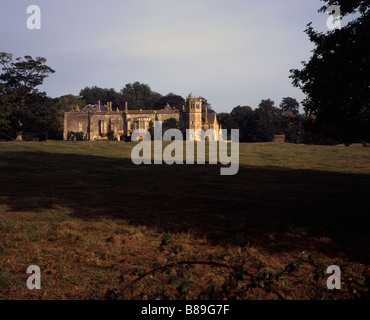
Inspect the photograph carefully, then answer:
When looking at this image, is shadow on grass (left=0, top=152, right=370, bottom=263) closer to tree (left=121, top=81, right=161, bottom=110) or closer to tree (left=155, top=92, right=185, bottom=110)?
tree (left=155, top=92, right=185, bottom=110)

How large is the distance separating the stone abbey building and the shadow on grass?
71119 mm

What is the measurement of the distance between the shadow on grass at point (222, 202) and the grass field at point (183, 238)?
1.7 inches

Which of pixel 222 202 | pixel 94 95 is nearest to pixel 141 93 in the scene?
pixel 94 95

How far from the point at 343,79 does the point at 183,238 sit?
5.48m

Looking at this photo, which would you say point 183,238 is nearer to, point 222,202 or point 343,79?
point 222,202

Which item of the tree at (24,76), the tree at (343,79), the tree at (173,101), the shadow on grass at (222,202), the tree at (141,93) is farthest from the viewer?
the tree at (141,93)

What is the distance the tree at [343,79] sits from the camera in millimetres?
8391

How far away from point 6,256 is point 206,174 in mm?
14058

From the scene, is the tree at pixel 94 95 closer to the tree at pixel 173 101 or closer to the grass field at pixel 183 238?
the tree at pixel 173 101

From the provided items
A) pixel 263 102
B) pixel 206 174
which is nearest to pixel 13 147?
pixel 206 174

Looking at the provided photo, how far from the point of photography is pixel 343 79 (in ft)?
27.9

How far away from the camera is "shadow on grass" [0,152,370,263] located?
7363mm

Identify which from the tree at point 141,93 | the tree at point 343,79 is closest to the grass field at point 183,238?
the tree at point 343,79
